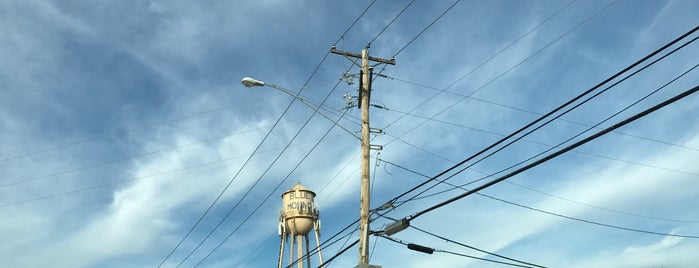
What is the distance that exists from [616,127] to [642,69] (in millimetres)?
1200

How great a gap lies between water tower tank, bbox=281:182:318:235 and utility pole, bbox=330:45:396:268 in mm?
18901

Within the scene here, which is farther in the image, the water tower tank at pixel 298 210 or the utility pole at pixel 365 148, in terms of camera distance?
A: the water tower tank at pixel 298 210

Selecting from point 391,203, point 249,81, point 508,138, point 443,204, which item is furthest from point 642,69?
point 249,81

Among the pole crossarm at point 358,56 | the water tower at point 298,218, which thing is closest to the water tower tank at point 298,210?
the water tower at point 298,218

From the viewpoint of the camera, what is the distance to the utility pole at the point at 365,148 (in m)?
16.0

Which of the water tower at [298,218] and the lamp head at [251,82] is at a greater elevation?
the water tower at [298,218]

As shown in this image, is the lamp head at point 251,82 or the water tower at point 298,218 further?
the water tower at point 298,218

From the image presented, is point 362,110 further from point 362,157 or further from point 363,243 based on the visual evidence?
point 363,243

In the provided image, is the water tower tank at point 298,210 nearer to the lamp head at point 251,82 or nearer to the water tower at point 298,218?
the water tower at point 298,218

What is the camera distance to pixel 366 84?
18156 millimetres

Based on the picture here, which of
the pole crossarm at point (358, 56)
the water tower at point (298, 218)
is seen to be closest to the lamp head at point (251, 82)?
the pole crossarm at point (358, 56)

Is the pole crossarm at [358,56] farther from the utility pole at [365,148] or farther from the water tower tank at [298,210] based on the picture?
the water tower tank at [298,210]

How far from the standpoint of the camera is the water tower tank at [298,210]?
36.0 meters

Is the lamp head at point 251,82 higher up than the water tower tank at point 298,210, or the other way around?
the water tower tank at point 298,210
